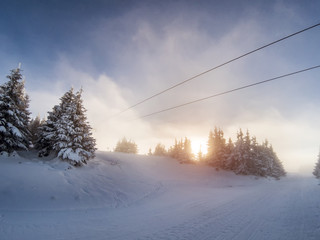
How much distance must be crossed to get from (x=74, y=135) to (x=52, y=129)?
127 inches

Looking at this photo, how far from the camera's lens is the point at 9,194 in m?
8.70

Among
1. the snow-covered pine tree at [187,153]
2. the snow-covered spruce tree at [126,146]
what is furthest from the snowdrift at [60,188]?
the snow-covered spruce tree at [126,146]

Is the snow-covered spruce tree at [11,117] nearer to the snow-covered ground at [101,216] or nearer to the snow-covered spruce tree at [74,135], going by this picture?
the snow-covered ground at [101,216]

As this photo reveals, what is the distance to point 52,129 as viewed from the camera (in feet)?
56.3

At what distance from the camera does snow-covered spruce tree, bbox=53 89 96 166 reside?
15.3 meters

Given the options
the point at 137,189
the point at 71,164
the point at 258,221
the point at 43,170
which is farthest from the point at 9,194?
the point at 258,221

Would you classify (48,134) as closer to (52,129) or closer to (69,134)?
(52,129)

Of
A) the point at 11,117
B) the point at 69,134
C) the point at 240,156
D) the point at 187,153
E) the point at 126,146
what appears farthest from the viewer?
the point at 126,146

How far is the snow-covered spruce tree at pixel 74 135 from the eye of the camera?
1527 centimetres

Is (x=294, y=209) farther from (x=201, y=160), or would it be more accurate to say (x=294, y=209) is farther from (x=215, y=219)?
(x=201, y=160)

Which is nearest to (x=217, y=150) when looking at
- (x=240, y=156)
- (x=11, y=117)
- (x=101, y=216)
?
(x=240, y=156)

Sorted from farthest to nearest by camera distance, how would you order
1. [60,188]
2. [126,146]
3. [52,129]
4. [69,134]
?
[126,146], [52,129], [69,134], [60,188]

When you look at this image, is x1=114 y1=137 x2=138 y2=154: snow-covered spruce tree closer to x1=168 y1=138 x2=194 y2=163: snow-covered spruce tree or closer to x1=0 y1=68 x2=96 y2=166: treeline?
x1=168 y1=138 x2=194 y2=163: snow-covered spruce tree

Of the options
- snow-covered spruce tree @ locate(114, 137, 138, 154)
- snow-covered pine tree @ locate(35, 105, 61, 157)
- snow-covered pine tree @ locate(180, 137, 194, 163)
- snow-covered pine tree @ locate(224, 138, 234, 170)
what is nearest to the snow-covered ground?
snow-covered pine tree @ locate(35, 105, 61, 157)
